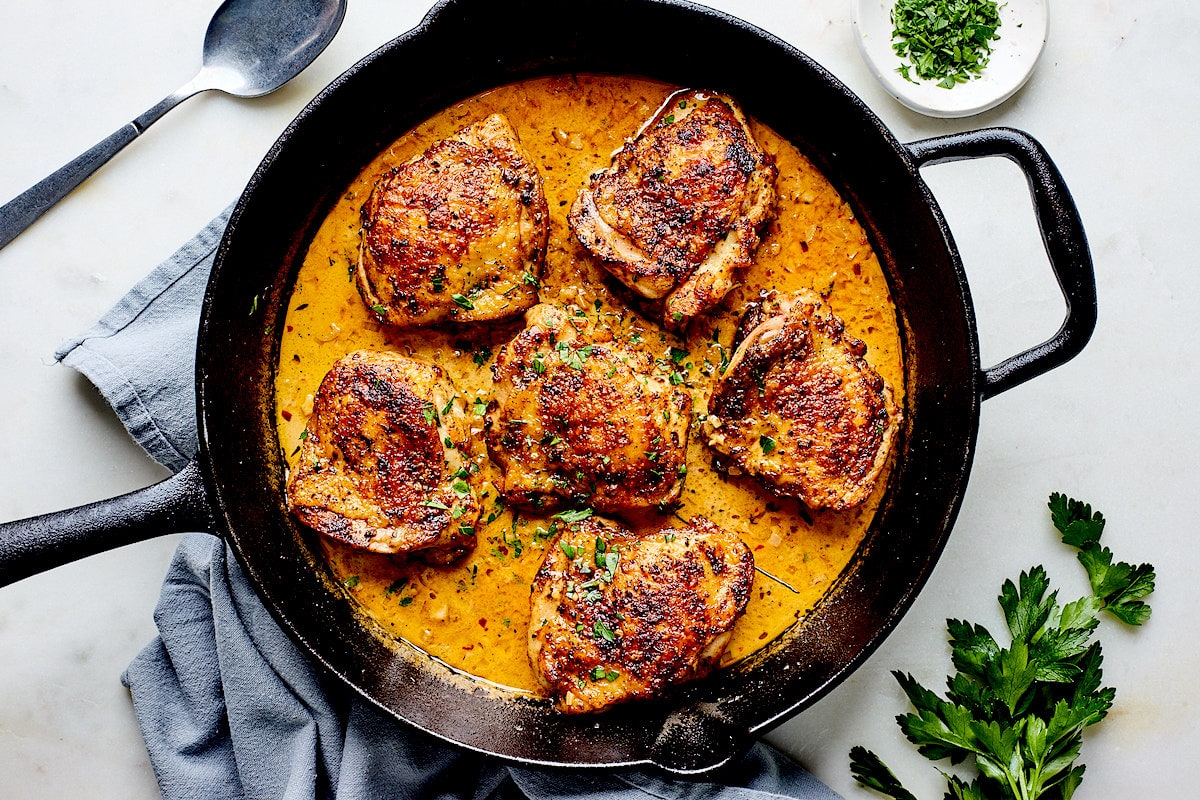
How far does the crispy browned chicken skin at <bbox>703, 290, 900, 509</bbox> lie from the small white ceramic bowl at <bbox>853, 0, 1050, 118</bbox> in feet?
2.78

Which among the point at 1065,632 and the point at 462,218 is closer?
the point at 462,218

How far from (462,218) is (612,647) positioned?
4.39 feet

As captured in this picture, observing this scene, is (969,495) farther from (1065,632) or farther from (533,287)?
(533,287)

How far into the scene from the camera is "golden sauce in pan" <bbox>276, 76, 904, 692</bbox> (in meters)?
3.04

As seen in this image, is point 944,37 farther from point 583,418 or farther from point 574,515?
point 574,515

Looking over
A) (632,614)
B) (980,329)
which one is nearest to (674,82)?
(980,329)

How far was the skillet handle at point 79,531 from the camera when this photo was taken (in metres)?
2.59

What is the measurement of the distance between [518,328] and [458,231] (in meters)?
0.37

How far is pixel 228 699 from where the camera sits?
315cm

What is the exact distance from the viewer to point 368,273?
295 cm

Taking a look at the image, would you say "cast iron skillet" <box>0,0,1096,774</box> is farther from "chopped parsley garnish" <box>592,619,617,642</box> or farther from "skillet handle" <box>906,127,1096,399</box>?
"chopped parsley garnish" <box>592,619,617,642</box>

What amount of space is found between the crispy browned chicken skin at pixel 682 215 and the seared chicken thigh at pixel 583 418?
0.75ft

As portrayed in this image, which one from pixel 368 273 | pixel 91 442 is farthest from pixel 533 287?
pixel 91 442

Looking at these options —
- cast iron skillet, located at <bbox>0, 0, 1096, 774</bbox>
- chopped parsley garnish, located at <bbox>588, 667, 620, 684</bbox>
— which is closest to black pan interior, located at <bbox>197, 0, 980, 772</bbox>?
cast iron skillet, located at <bbox>0, 0, 1096, 774</bbox>
